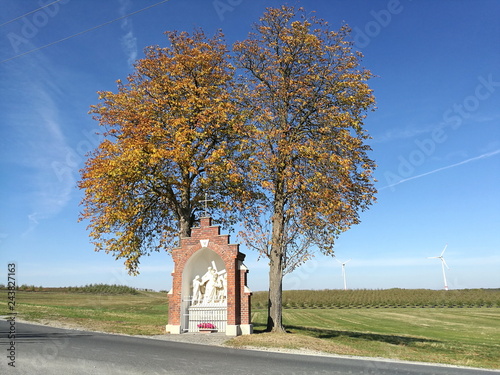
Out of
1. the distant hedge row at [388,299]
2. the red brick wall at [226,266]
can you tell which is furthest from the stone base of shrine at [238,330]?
the distant hedge row at [388,299]

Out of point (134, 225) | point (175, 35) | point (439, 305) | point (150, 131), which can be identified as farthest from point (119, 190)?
point (439, 305)

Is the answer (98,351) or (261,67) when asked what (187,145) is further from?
(98,351)

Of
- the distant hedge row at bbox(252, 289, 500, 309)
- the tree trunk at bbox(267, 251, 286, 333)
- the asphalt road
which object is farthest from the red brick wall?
the distant hedge row at bbox(252, 289, 500, 309)

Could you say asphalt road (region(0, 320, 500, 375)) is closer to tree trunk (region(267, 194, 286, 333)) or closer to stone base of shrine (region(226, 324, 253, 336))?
stone base of shrine (region(226, 324, 253, 336))

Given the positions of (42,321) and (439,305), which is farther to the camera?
(439,305)

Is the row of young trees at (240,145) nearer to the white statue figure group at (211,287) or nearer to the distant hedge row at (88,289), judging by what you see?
the white statue figure group at (211,287)

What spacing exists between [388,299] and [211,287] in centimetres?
5906

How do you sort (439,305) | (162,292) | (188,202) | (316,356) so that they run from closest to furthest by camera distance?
1. (316,356)
2. (188,202)
3. (439,305)
4. (162,292)

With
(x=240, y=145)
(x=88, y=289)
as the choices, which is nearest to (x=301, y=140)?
(x=240, y=145)

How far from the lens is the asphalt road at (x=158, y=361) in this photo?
9820mm

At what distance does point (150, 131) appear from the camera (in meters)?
21.2

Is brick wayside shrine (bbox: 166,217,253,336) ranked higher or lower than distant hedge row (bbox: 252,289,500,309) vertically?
higher

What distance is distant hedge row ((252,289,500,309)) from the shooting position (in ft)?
221

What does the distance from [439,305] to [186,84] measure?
64.4 meters
